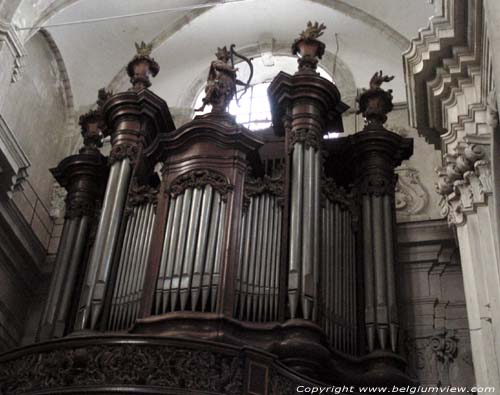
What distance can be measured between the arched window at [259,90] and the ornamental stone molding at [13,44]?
3004 mm

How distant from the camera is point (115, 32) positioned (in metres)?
12.3

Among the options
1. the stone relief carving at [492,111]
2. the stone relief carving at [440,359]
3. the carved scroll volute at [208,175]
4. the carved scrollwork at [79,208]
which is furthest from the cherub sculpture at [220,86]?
the stone relief carving at [492,111]

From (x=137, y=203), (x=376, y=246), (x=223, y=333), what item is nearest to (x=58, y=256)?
(x=137, y=203)

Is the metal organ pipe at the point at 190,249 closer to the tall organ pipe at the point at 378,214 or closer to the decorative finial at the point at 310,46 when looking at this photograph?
the tall organ pipe at the point at 378,214

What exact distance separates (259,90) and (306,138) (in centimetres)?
357

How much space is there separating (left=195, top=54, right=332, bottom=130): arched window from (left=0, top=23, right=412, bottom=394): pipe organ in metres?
2.00

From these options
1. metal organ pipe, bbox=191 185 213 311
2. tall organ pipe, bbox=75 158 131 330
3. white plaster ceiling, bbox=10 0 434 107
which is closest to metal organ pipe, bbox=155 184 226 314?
metal organ pipe, bbox=191 185 213 311

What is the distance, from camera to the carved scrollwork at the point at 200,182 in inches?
336

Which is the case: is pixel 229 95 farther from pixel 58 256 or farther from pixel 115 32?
pixel 115 32

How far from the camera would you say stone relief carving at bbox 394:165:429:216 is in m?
10.3

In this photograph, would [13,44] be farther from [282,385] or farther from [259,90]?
[282,385]

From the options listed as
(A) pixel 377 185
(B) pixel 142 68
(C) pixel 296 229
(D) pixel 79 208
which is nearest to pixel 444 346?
(A) pixel 377 185

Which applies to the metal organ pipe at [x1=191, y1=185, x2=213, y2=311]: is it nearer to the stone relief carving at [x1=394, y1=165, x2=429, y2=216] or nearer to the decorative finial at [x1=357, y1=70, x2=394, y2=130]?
the decorative finial at [x1=357, y1=70, x2=394, y2=130]

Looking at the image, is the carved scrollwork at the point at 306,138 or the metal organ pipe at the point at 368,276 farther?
the carved scrollwork at the point at 306,138
